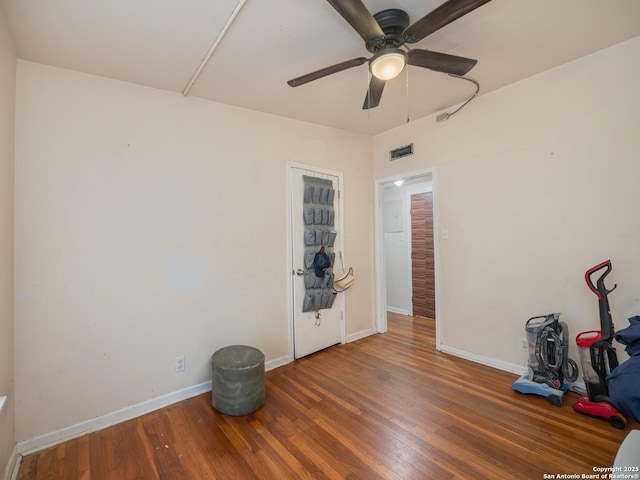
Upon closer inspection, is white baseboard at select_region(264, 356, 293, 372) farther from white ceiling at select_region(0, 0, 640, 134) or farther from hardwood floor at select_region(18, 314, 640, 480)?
white ceiling at select_region(0, 0, 640, 134)

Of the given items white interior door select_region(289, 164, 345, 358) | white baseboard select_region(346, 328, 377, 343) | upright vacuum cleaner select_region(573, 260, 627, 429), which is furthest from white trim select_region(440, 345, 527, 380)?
white interior door select_region(289, 164, 345, 358)

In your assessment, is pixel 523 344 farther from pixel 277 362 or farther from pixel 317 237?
pixel 277 362

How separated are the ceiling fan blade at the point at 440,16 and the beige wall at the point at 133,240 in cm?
185

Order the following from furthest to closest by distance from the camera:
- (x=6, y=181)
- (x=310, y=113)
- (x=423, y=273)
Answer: (x=423, y=273) < (x=310, y=113) < (x=6, y=181)

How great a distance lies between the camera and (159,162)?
2.50 m

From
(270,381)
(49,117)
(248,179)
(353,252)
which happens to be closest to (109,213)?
(49,117)

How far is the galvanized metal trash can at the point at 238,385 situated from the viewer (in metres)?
2.29

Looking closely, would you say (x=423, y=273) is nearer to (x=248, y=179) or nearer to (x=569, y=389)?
(x=569, y=389)

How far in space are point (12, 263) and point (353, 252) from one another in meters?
3.17

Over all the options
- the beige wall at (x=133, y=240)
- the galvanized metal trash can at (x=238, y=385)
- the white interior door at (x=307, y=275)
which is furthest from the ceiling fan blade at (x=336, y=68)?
the galvanized metal trash can at (x=238, y=385)

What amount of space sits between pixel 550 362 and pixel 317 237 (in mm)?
2438

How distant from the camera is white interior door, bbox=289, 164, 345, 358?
3.32 metres

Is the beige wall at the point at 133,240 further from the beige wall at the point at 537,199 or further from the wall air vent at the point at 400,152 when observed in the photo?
the beige wall at the point at 537,199

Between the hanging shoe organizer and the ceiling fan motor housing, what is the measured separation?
1.80m
